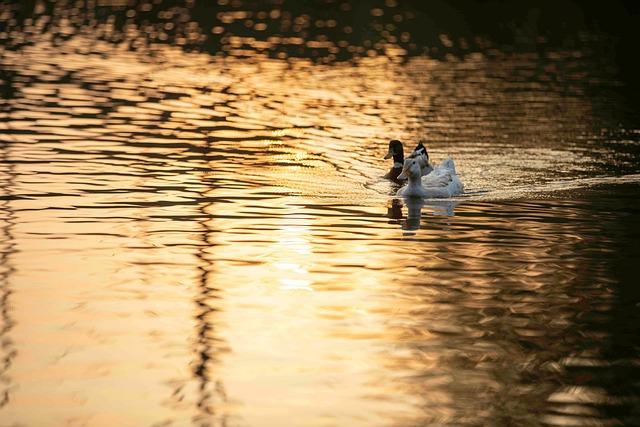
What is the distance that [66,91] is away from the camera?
3438cm

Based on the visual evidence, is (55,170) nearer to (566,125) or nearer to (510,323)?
(510,323)

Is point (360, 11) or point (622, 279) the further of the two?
point (360, 11)

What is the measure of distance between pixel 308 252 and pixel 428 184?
5.74 m

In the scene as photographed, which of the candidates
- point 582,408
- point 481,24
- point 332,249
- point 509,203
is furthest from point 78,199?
point 481,24

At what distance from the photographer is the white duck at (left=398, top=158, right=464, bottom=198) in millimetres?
21844

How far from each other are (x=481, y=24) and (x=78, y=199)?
42.6 meters

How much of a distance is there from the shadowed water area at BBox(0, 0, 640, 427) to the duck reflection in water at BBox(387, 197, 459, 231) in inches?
3.3

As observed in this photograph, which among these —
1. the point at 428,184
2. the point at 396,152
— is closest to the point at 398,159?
the point at 396,152

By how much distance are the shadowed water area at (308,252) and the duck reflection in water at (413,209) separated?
83mm

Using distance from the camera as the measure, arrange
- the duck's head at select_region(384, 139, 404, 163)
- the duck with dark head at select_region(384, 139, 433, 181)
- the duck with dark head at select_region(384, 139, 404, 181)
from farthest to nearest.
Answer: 1. the duck's head at select_region(384, 139, 404, 163)
2. the duck with dark head at select_region(384, 139, 404, 181)
3. the duck with dark head at select_region(384, 139, 433, 181)

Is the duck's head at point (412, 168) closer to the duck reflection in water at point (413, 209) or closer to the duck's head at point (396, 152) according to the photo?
the duck reflection in water at point (413, 209)

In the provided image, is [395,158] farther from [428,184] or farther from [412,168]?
[412,168]

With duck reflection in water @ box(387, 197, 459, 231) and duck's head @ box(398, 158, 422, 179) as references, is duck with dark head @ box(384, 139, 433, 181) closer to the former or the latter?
duck's head @ box(398, 158, 422, 179)

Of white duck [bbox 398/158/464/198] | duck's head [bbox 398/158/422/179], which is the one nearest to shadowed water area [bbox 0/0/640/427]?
white duck [bbox 398/158/464/198]
